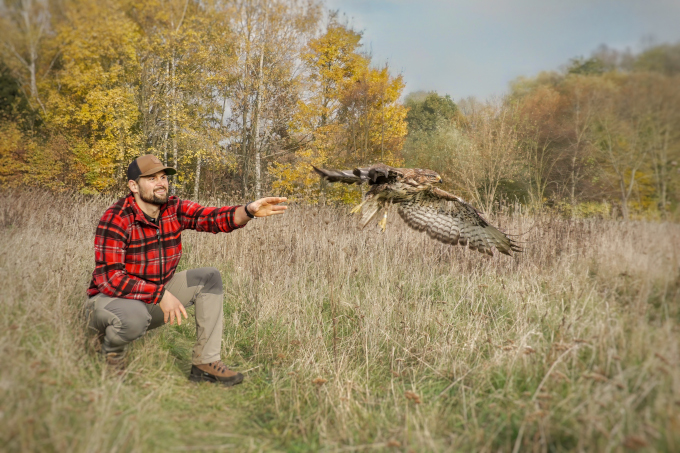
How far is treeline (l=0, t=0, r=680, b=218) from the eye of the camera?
2.77 meters

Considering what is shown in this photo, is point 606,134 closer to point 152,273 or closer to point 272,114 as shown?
point 152,273

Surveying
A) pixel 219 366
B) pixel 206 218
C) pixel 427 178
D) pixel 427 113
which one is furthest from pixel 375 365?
pixel 427 113

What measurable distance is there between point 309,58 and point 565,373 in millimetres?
12346

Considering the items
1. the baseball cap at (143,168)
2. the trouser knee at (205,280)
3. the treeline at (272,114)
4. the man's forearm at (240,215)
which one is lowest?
the trouser knee at (205,280)

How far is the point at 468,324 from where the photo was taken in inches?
130

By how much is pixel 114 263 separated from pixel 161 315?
1.74 ft

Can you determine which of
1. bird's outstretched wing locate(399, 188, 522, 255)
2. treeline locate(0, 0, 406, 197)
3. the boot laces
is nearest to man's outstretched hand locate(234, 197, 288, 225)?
the boot laces

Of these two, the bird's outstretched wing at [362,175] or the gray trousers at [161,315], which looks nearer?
the gray trousers at [161,315]

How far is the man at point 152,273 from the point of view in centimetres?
265

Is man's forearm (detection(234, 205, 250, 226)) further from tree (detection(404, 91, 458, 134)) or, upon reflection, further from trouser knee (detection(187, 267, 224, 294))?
tree (detection(404, 91, 458, 134))

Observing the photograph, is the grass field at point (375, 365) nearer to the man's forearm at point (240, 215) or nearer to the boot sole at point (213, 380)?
the boot sole at point (213, 380)

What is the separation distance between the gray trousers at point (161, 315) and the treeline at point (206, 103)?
24.0 feet

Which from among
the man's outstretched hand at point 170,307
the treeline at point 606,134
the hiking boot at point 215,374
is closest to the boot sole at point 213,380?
the hiking boot at point 215,374

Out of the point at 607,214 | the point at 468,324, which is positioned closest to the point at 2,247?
the point at 468,324
